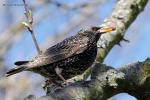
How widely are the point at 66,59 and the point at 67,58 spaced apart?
2cm

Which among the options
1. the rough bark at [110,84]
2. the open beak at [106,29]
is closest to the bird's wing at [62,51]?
the open beak at [106,29]

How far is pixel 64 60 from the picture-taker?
3.74 m

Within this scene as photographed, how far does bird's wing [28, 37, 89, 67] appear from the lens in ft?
11.8

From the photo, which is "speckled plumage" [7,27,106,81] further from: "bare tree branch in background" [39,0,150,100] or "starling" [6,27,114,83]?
"bare tree branch in background" [39,0,150,100]

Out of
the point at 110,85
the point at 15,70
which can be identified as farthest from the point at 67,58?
the point at 110,85

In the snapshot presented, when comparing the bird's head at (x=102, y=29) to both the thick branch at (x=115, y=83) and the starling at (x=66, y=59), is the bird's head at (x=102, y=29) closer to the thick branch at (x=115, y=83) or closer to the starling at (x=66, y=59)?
the starling at (x=66, y=59)

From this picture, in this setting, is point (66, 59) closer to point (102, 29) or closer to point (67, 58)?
point (67, 58)

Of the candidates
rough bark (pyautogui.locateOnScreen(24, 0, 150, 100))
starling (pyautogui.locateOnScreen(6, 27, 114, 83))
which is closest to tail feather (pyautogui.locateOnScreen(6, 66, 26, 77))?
starling (pyautogui.locateOnScreen(6, 27, 114, 83))

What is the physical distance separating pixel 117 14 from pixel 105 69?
146cm

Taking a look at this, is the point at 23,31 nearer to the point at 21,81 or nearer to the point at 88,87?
the point at 21,81

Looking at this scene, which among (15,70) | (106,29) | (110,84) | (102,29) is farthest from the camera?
(102,29)

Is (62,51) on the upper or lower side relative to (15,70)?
upper

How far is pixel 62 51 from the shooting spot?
12.5 feet

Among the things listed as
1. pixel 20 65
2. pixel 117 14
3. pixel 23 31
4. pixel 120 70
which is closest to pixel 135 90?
pixel 120 70
